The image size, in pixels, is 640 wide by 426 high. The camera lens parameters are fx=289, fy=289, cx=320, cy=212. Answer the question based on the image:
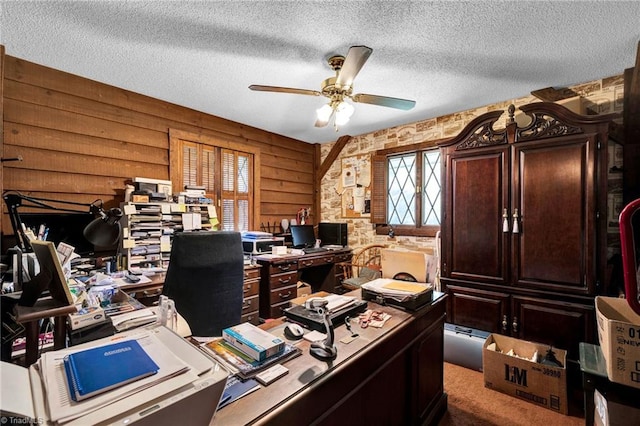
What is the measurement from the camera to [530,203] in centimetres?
239

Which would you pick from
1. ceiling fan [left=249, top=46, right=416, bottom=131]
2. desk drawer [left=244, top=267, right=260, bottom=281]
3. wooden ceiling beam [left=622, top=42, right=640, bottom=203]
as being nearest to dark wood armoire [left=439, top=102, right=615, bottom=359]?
wooden ceiling beam [left=622, top=42, right=640, bottom=203]

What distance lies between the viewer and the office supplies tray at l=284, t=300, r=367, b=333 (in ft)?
4.49

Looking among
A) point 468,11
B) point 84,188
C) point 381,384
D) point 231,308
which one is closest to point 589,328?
point 381,384

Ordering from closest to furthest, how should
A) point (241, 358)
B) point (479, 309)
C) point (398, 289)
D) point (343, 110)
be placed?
point (241, 358) < point (398, 289) < point (343, 110) < point (479, 309)

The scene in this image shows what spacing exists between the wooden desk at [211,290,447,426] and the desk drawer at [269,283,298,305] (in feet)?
5.30

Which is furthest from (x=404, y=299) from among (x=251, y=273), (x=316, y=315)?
(x=251, y=273)

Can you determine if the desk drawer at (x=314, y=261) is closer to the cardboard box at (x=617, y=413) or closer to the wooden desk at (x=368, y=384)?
the wooden desk at (x=368, y=384)

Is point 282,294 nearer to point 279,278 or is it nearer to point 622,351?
point 279,278

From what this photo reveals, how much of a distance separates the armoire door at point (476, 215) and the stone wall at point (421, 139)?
0.81m

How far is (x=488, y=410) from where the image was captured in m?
2.06

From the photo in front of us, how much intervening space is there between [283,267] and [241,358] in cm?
238

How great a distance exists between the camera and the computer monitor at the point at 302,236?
4.30 meters

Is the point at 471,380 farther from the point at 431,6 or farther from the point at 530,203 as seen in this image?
the point at 431,6

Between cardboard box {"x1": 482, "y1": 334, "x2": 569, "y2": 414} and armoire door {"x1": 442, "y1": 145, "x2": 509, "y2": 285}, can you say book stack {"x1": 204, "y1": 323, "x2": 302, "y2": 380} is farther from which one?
armoire door {"x1": 442, "y1": 145, "x2": 509, "y2": 285}
